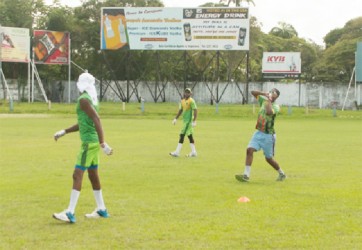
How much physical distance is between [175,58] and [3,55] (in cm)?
1902

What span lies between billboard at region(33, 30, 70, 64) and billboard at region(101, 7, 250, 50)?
4.44 metres

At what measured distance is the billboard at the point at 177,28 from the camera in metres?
51.4

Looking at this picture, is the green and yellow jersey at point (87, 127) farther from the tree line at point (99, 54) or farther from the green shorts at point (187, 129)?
the tree line at point (99, 54)

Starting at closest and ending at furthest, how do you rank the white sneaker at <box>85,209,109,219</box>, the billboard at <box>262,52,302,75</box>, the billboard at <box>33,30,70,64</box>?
the white sneaker at <box>85,209,109,219</box>, the billboard at <box>33,30,70,64</box>, the billboard at <box>262,52,302,75</box>

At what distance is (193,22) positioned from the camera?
2032 inches

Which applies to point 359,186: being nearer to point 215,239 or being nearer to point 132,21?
point 215,239

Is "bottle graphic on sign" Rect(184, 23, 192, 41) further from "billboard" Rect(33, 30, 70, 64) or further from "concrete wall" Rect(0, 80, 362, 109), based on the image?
"billboard" Rect(33, 30, 70, 64)

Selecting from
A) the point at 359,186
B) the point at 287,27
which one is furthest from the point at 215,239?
the point at 287,27

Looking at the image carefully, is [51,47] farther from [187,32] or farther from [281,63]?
[281,63]

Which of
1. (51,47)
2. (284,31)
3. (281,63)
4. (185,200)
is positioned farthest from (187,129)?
(284,31)

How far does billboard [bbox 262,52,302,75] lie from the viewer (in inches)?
2229

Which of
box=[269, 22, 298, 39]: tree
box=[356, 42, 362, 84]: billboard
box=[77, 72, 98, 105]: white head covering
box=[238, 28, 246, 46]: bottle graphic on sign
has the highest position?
box=[269, 22, 298, 39]: tree

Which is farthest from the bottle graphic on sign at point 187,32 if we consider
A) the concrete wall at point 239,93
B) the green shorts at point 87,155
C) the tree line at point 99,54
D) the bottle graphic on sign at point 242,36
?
the green shorts at point 87,155

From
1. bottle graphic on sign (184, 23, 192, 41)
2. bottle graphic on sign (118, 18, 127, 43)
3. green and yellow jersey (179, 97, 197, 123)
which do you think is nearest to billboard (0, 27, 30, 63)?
bottle graphic on sign (118, 18, 127, 43)
